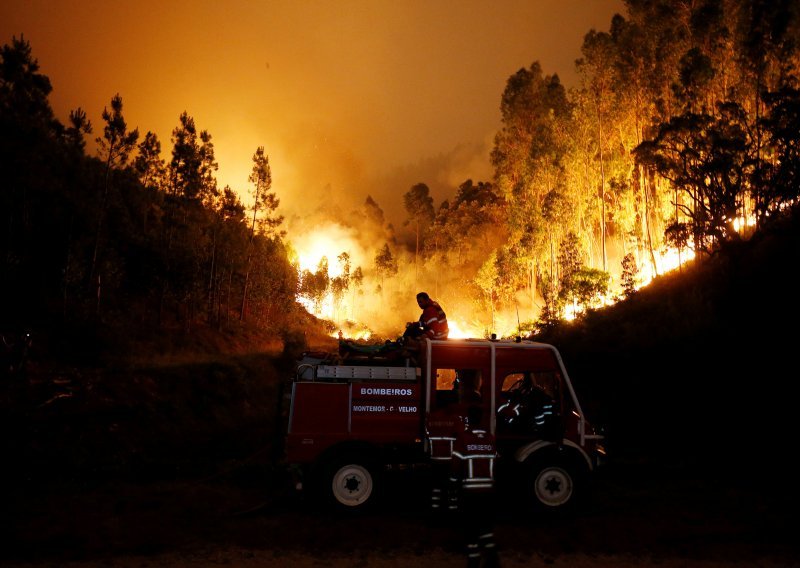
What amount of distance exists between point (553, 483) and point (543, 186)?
123 feet

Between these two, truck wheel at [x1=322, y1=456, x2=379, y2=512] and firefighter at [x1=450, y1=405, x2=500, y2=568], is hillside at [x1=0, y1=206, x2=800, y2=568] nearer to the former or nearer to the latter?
truck wheel at [x1=322, y1=456, x2=379, y2=512]

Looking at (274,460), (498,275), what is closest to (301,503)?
(274,460)

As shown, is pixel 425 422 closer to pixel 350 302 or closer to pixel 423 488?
pixel 423 488

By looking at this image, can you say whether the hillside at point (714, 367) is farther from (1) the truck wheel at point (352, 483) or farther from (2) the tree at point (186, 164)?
(2) the tree at point (186, 164)

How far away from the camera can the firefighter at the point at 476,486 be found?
4988mm

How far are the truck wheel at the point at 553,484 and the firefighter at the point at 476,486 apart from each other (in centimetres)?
171

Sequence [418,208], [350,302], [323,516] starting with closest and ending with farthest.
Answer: [323,516] → [350,302] → [418,208]

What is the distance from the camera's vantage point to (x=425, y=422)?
25.7 ft

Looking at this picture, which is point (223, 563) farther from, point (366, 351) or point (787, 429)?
point (787, 429)

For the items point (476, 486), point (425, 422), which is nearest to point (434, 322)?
point (425, 422)

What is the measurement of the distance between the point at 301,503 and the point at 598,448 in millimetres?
4821

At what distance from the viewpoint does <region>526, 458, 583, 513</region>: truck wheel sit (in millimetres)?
7789

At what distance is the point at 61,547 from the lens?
6500 mm

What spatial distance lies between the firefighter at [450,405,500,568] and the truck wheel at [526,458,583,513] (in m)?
1.71
